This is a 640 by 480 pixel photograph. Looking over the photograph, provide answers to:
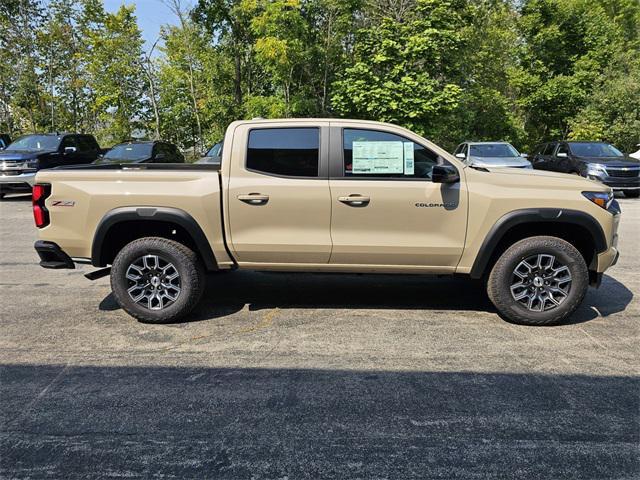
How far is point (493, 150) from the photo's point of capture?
623 inches

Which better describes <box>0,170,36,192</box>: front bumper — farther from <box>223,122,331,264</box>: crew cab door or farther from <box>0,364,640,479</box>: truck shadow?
<box>0,364,640,479</box>: truck shadow

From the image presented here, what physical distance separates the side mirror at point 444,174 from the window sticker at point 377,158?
0.32m

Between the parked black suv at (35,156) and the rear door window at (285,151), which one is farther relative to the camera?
the parked black suv at (35,156)

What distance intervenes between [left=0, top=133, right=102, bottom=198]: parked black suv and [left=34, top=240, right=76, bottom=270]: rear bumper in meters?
10.7

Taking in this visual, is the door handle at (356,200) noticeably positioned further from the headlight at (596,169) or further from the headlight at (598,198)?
the headlight at (596,169)

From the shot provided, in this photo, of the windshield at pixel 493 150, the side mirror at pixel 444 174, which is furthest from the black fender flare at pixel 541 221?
the windshield at pixel 493 150

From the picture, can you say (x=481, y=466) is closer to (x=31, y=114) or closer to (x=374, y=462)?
(x=374, y=462)

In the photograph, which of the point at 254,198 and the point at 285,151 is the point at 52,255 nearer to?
the point at 254,198

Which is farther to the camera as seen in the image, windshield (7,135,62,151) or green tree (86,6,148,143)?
green tree (86,6,148,143)

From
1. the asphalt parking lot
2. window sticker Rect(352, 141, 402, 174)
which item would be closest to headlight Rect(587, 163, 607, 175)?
the asphalt parking lot

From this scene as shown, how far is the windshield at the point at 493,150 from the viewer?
51.3 feet

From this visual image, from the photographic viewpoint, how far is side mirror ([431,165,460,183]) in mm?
4457

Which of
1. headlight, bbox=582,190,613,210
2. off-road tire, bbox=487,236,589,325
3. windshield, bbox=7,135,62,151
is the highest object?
windshield, bbox=7,135,62,151

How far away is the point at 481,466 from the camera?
8.57ft
